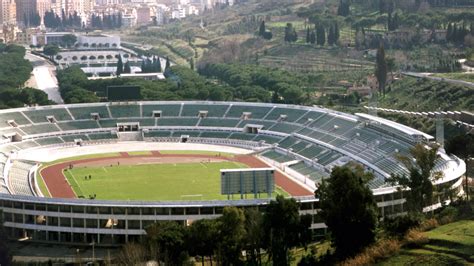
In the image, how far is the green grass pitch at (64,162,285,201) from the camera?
166ft

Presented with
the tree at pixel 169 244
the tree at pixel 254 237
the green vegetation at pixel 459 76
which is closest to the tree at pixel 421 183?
the tree at pixel 254 237

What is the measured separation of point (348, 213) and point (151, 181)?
2648 centimetres

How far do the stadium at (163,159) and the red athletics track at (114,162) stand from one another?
0.25ft

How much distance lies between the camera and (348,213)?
30.9 m

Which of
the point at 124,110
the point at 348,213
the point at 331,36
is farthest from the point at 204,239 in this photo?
the point at 331,36

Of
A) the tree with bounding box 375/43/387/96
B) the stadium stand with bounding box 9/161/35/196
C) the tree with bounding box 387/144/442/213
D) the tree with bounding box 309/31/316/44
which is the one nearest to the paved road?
the tree with bounding box 375/43/387/96

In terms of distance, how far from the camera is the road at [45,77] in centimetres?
9446

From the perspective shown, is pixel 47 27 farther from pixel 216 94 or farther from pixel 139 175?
pixel 139 175

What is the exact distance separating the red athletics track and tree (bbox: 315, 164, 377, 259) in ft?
60.1

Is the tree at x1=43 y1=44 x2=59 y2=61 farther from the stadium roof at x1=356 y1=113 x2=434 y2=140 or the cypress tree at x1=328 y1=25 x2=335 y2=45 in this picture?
the stadium roof at x1=356 y1=113 x2=434 y2=140

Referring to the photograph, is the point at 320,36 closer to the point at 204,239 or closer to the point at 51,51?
the point at 51,51

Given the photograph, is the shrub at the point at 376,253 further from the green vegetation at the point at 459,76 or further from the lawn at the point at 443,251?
the green vegetation at the point at 459,76

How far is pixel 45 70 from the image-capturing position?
115875 mm

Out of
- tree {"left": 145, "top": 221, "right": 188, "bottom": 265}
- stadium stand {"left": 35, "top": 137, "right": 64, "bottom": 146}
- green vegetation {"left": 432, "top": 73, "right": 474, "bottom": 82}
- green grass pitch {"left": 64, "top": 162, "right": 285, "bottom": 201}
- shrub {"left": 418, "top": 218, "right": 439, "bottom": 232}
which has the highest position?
green vegetation {"left": 432, "top": 73, "right": 474, "bottom": 82}
